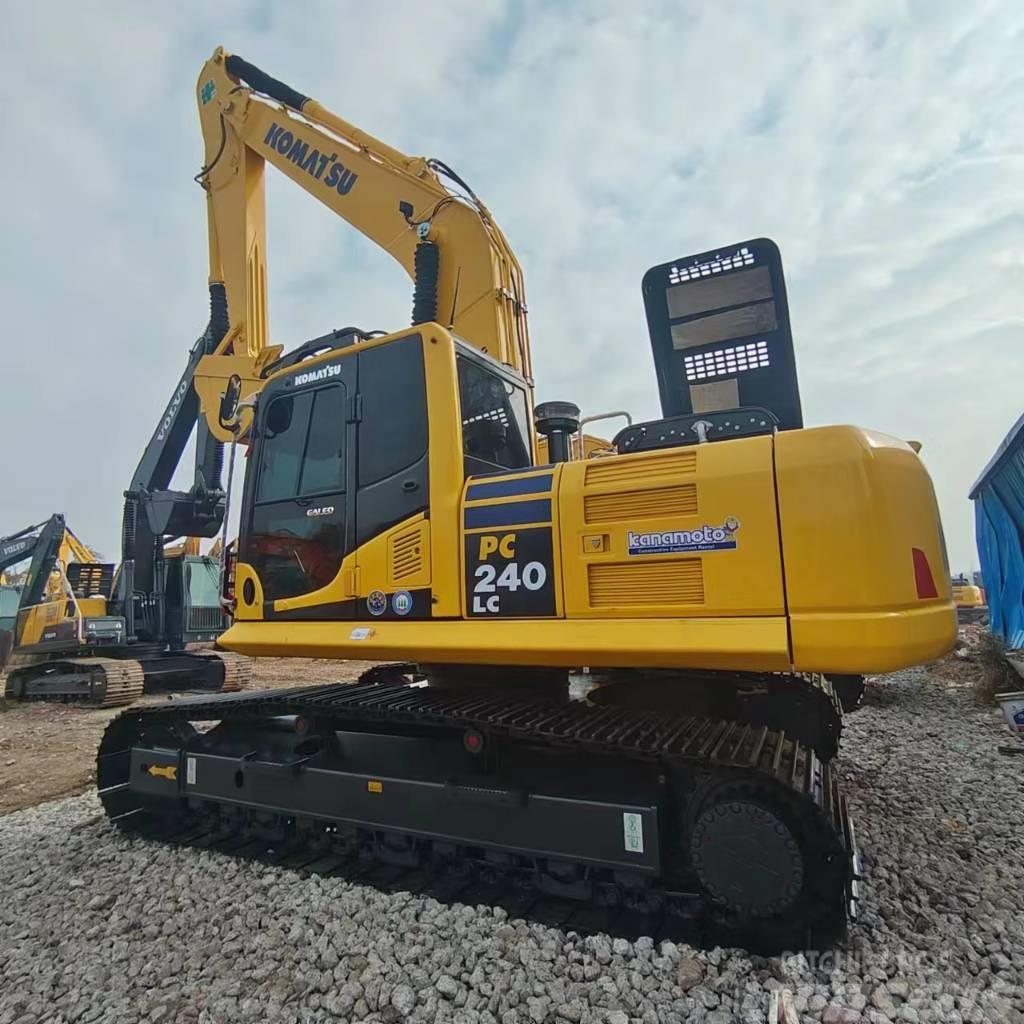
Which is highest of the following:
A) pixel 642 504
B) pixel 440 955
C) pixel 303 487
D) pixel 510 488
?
pixel 303 487

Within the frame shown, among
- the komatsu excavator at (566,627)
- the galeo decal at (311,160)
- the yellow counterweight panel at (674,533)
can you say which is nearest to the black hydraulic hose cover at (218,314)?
the galeo decal at (311,160)

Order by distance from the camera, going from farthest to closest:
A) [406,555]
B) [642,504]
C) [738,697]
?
[738,697], [406,555], [642,504]

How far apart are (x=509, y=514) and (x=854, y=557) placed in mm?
1570

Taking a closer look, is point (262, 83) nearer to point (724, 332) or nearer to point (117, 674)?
point (724, 332)

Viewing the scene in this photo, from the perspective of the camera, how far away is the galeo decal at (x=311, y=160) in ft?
23.1

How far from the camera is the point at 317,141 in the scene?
738cm

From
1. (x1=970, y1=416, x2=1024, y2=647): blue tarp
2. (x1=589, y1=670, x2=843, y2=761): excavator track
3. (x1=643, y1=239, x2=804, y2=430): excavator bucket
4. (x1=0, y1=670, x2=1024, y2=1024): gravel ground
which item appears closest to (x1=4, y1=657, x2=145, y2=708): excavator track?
(x1=0, y1=670, x2=1024, y2=1024): gravel ground

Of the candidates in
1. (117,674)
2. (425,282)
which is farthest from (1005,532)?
(117,674)

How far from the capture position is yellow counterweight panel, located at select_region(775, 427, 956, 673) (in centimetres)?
278

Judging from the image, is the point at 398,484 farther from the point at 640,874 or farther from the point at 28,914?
the point at 28,914

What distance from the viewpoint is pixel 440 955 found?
9.87 ft

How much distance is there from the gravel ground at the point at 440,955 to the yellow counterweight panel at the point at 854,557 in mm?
1193

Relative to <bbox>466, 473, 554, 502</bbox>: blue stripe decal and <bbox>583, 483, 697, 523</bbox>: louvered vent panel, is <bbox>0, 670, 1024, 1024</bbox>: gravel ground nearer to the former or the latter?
<bbox>583, 483, 697, 523</bbox>: louvered vent panel

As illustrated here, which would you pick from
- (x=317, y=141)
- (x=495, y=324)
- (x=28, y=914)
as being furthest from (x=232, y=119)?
(x=28, y=914)
